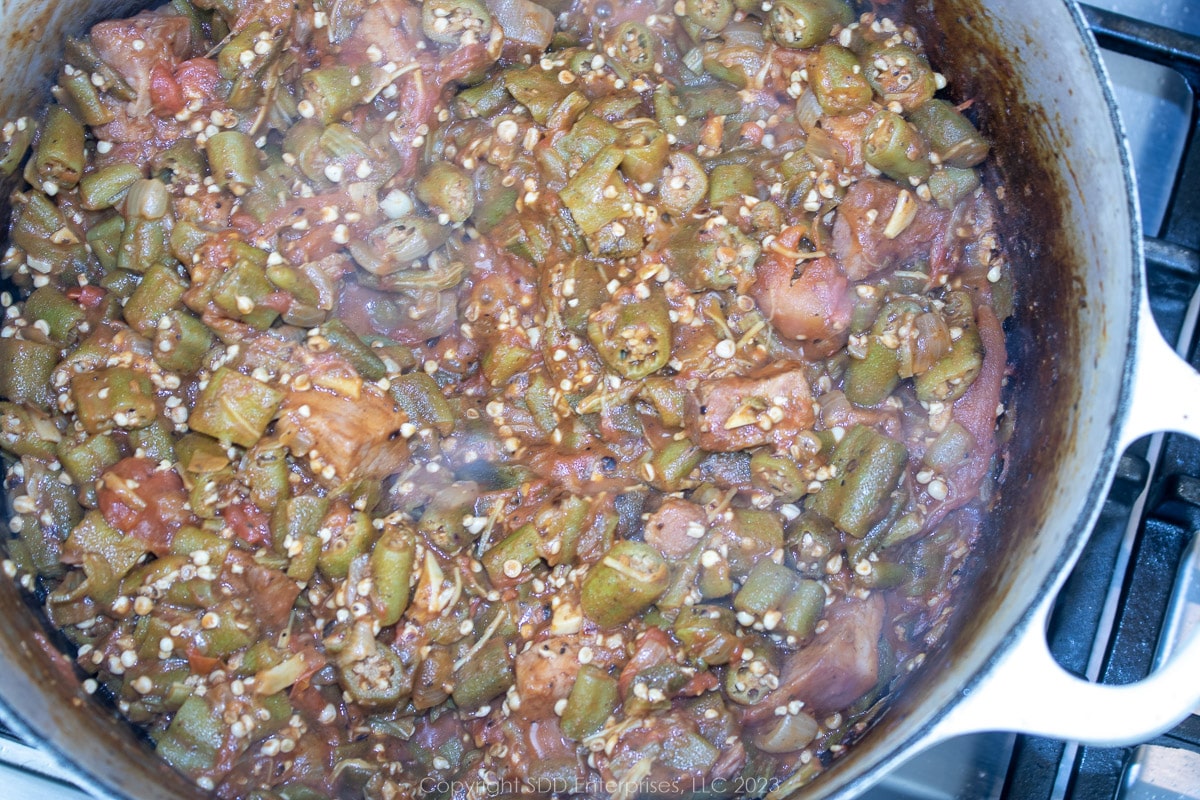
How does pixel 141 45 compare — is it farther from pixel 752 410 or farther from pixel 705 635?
pixel 705 635

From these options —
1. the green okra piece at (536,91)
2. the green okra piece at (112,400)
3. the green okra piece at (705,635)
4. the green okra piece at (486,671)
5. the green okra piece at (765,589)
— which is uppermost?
the green okra piece at (536,91)

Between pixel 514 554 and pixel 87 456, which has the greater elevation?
pixel 87 456

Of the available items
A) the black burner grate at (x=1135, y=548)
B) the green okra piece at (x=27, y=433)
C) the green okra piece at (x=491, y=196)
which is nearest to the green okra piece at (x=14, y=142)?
the green okra piece at (x=27, y=433)

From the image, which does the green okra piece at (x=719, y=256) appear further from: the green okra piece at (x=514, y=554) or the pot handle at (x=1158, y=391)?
the pot handle at (x=1158, y=391)

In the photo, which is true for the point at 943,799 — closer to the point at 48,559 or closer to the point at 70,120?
the point at 48,559

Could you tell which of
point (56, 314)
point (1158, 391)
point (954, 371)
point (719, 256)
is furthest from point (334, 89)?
point (1158, 391)

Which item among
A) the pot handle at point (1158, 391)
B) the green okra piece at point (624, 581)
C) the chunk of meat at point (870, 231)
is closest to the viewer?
the pot handle at point (1158, 391)
